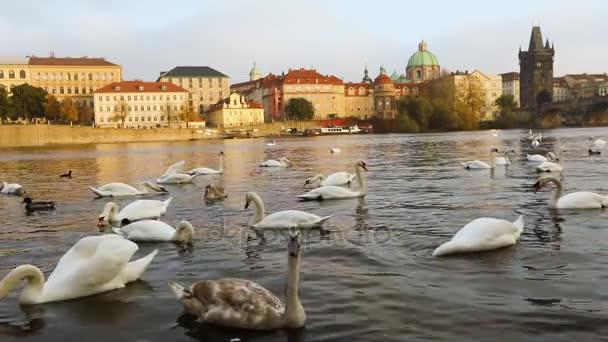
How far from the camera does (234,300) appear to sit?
5.79m

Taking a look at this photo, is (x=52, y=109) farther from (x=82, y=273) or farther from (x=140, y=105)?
(x=82, y=273)

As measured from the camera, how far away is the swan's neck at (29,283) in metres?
6.41

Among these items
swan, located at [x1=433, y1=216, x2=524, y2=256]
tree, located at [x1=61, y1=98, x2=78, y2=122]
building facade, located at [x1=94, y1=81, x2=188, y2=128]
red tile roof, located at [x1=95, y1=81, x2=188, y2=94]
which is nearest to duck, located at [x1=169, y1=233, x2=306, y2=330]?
swan, located at [x1=433, y1=216, x2=524, y2=256]

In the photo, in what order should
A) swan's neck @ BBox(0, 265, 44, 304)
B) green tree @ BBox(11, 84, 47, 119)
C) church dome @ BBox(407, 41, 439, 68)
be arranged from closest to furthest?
swan's neck @ BBox(0, 265, 44, 304) < green tree @ BBox(11, 84, 47, 119) < church dome @ BBox(407, 41, 439, 68)

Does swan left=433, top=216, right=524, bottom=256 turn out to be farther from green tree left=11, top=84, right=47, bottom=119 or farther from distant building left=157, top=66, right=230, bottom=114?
distant building left=157, top=66, right=230, bottom=114

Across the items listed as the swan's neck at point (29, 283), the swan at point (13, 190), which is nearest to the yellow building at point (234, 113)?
the swan at point (13, 190)

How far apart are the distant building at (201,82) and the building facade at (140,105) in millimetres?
23733

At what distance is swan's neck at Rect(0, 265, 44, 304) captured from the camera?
6410 mm

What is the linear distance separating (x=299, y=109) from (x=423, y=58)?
64352 millimetres

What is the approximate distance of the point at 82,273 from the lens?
6719 millimetres

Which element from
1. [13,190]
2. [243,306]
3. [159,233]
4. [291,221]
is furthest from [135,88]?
[243,306]

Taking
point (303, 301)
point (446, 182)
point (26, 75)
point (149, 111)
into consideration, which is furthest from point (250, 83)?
point (303, 301)

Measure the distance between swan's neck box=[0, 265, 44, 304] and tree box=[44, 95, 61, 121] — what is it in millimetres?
111025

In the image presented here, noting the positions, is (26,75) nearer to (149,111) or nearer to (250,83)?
(149,111)
